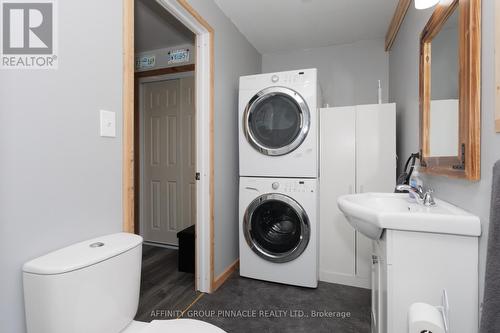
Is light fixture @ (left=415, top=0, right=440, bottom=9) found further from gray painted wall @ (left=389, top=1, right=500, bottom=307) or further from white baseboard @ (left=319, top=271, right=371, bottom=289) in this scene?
white baseboard @ (left=319, top=271, right=371, bottom=289)

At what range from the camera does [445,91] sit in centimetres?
124

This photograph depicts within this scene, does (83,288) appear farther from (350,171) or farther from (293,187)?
(350,171)

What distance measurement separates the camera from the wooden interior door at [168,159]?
3051mm

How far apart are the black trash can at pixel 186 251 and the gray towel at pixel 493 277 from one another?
6.84 feet

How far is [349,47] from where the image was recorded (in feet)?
9.66

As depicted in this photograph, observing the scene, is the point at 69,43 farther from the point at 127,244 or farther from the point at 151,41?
the point at 151,41

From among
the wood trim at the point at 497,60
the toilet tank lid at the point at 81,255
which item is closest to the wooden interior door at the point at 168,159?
the toilet tank lid at the point at 81,255

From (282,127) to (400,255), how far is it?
1.40m

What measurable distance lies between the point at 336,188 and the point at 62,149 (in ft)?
6.48

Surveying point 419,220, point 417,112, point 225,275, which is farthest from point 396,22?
point 225,275

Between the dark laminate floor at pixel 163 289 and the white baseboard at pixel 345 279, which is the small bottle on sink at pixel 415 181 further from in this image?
the dark laminate floor at pixel 163 289

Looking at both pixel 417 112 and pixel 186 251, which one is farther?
pixel 186 251

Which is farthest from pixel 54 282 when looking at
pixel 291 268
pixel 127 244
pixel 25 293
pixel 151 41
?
pixel 151 41

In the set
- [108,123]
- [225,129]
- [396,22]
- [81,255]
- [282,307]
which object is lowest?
[282,307]
